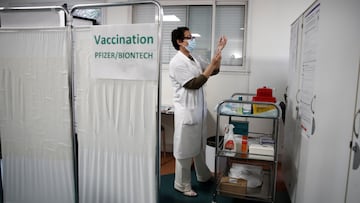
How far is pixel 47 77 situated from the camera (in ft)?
6.07

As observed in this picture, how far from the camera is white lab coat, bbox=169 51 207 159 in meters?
2.39

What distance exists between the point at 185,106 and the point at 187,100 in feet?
0.20

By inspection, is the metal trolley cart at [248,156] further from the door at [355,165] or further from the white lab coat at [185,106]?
the door at [355,165]

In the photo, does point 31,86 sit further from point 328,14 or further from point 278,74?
point 278,74

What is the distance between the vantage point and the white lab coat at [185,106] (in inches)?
94.3

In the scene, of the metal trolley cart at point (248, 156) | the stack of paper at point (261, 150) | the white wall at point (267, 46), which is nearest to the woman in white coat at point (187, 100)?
the metal trolley cart at point (248, 156)

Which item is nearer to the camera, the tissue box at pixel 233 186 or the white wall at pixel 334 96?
the white wall at pixel 334 96

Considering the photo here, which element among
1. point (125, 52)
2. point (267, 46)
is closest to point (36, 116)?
point (125, 52)

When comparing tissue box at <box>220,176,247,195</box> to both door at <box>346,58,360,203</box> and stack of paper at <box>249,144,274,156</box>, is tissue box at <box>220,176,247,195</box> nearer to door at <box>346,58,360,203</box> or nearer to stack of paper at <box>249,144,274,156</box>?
stack of paper at <box>249,144,274,156</box>

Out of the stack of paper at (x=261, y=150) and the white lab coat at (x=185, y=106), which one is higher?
the white lab coat at (x=185, y=106)

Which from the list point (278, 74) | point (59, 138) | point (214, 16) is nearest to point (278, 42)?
point (278, 74)

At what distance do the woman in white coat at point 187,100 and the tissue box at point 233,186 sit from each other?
42cm

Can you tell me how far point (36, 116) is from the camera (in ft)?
6.33

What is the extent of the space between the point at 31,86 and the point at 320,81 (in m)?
1.97
